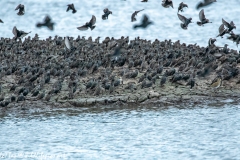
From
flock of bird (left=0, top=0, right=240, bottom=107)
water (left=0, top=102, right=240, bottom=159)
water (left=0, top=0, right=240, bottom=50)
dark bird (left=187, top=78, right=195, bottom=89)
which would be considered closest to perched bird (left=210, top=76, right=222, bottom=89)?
flock of bird (left=0, top=0, right=240, bottom=107)

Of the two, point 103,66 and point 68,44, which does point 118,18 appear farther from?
point 103,66

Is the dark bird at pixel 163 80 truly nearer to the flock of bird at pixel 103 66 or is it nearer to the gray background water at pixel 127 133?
the flock of bird at pixel 103 66

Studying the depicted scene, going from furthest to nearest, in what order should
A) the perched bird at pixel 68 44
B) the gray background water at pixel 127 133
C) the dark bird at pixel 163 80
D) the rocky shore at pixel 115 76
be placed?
the perched bird at pixel 68 44 < the dark bird at pixel 163 80 < the rocky shore at pixel 115 76 < the gray background water at pixel 127 133

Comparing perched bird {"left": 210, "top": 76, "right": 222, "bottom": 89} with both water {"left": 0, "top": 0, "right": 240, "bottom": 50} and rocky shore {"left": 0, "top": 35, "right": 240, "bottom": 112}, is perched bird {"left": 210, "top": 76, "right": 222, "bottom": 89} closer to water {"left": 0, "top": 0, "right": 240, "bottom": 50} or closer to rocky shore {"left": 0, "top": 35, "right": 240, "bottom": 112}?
rocky shore {"left": 0, "top": 35, "right": 240, "bottom": 112}

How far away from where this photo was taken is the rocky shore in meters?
26.9

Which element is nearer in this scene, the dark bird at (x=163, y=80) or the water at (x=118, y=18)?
the dark bird at (x=163, y=80)

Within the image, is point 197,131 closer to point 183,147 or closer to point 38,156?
point 183,147

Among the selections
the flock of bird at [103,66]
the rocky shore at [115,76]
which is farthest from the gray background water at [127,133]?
the flock of bird at [103,66]

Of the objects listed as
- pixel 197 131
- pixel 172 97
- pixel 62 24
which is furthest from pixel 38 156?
pixel 62 24

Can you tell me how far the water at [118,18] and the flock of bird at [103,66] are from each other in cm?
1448

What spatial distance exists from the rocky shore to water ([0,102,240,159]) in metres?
0.59

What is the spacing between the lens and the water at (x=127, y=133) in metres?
21.9

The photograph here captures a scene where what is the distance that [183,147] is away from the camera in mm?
22266

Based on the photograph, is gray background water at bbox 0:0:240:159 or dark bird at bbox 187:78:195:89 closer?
gray background water at bbox 0:0:240:159
